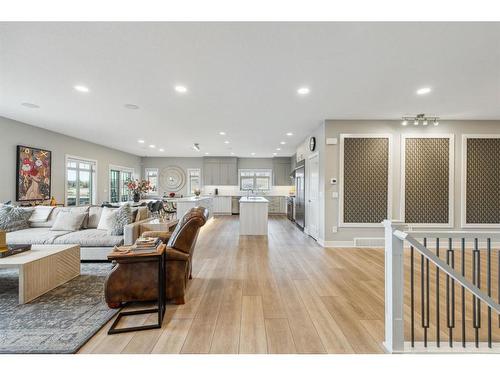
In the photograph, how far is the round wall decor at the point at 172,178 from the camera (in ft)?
34.5

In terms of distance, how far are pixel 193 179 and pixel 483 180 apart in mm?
9536

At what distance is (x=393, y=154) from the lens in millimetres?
4598

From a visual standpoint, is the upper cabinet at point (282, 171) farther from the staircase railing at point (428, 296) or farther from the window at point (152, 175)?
the staircase railing at point (428, 296)

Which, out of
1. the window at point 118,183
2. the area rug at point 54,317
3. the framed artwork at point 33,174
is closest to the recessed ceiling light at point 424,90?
the area rug at point 54,317


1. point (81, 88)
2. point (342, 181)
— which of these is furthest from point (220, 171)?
point (81, 88)

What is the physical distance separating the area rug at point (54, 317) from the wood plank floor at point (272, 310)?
0.53ft

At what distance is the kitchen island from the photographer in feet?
19.3

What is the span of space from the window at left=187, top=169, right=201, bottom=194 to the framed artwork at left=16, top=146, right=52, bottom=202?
5445mm

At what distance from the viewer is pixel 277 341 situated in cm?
177

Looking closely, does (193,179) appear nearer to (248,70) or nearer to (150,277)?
(248,70)

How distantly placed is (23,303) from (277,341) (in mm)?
2562

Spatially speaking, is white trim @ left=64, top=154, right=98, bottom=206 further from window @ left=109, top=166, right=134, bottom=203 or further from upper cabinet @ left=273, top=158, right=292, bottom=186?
upper cabinet @ left=273, top=158, right=292, bottom=186
